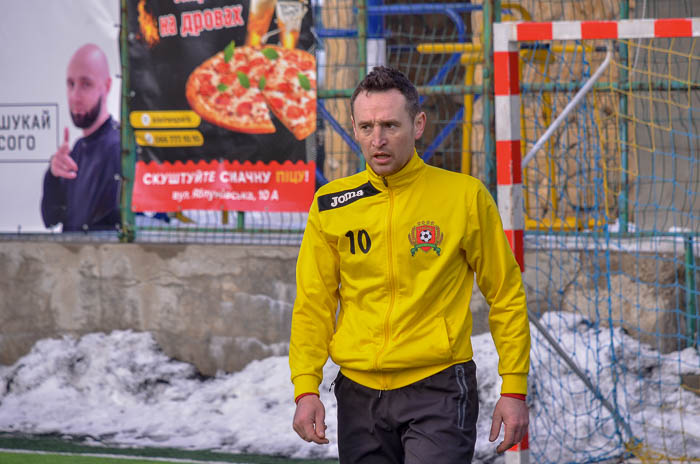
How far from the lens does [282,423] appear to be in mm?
6309

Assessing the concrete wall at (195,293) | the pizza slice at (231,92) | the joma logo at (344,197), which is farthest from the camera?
the pizza slice at (231,92)

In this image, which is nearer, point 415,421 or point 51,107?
point 415,421

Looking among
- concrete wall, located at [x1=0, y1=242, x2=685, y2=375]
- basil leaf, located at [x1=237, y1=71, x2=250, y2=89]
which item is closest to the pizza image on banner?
basil leaf, located at [x1=237, y1=71, x2=250, y2=89]

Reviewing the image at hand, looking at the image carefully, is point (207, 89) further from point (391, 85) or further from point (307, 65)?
point (391, 85)

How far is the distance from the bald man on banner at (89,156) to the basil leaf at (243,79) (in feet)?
3.52

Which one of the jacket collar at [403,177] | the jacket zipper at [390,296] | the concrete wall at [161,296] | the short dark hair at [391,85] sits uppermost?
the short dark hair at [391,85]

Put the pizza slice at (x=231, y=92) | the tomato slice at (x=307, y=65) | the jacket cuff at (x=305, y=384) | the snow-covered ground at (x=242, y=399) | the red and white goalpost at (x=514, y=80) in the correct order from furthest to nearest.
→ the pizza slice at (x=231, y=92), the tomato slice at (x=307, y=65), the snow-covered ground at (x=242, y=399), the red and white goalpost at (x=514, y=80), the jacket cuff at (x=305, y=384)

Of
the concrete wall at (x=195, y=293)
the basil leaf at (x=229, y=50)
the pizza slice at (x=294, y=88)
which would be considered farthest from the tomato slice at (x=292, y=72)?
the concrete wall at (x=195, y=293)

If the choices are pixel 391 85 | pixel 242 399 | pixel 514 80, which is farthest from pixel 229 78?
pixel 391 85

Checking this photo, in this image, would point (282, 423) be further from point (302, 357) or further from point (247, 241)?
point (302, 357)

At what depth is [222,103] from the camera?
24.2 ft

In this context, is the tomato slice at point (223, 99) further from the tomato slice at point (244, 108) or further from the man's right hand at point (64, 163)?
the man's right hand at point (64, 163)

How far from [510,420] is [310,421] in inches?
23.0

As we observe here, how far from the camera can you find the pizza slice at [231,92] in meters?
7.31
